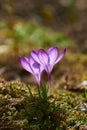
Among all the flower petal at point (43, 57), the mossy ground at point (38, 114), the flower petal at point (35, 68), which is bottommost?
the mossy ground at point (38, 114)

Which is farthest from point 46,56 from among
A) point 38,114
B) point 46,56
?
point 38,114

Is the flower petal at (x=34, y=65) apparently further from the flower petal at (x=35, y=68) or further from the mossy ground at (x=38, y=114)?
the mossy ground at (x=38, y=114)

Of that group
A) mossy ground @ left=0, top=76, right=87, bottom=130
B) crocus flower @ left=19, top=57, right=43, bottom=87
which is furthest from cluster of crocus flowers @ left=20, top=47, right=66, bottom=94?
mossy ground @ left=0, top=76, right=87, bottom=130

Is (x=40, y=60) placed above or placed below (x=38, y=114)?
above

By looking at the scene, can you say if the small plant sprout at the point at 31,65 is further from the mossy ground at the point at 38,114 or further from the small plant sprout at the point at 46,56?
the mossy ground at the point at 38,114

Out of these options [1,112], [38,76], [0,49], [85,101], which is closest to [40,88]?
[38,76]

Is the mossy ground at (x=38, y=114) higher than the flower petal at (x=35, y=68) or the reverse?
the reverse

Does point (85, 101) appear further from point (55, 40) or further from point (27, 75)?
point (55, 40)

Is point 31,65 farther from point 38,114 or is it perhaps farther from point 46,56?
point 38,114

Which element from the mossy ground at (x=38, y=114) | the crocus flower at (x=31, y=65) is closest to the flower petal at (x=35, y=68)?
the crocus flower at (x=31, y=65)

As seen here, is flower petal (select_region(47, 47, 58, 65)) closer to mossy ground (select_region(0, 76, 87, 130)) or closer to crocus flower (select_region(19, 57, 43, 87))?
crocus flower (select_region(19, 57, 43, 87))

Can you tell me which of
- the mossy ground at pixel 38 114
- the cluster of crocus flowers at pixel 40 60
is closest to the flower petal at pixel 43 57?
the cluster of crocus flowers at pixel 40 60
